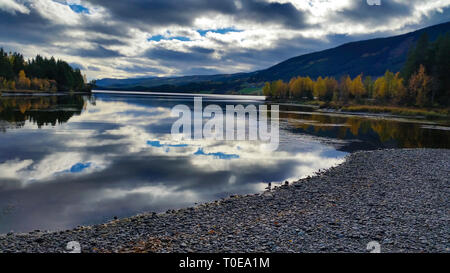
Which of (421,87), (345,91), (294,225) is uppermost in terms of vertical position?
(345,91)

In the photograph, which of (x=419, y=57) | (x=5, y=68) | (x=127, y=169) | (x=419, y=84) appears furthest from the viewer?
(x=5, y=68)

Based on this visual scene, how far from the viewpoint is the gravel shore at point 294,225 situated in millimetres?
11359

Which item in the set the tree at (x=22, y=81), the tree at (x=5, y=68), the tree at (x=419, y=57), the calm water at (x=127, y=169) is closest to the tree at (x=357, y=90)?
the tree at (x=419, y=57)

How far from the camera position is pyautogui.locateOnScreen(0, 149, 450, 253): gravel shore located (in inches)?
447

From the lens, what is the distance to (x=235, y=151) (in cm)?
3447

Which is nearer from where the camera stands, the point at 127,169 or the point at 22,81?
the point at 127,169

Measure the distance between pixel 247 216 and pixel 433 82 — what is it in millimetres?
101668

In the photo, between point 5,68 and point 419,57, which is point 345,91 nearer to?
point 419,57

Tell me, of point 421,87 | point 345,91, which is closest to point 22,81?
point 345,91

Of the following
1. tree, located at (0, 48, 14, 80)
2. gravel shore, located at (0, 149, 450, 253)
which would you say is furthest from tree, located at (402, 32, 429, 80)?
tree, located at (0, 48, 14, 80)

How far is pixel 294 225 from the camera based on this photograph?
13.5 meters

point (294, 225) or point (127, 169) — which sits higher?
point (294, 225)

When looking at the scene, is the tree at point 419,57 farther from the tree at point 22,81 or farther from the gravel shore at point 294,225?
the tree at point 22,81
